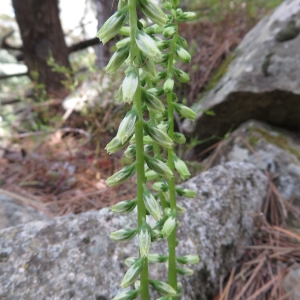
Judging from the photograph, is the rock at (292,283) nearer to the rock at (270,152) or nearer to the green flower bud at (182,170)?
the rock at (270,152)

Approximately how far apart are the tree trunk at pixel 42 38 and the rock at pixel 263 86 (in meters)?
2.71

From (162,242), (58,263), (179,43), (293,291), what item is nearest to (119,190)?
(162,242)

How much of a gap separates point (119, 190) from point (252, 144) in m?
1.28

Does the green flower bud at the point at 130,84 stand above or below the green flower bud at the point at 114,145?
above

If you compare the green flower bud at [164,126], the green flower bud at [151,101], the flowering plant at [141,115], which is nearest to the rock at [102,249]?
the flowering plant at [141,115]

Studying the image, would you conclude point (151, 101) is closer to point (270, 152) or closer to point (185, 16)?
point (185, 16)

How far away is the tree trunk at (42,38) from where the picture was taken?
15.5 feet

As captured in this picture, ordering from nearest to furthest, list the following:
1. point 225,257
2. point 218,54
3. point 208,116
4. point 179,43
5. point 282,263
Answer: point 179,43
point 225,257
point 282,263
point 208,116
point 218,54

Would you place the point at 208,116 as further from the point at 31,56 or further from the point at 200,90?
the point at 31,56

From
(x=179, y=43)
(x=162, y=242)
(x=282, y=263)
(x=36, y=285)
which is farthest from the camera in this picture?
(x=282, y=263)

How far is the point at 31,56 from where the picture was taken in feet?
16.6

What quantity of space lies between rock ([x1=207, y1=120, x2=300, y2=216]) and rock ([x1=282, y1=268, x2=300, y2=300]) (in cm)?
70

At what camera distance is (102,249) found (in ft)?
5.14

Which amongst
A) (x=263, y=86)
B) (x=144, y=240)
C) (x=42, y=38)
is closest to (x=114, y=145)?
(x=144, y=240)
